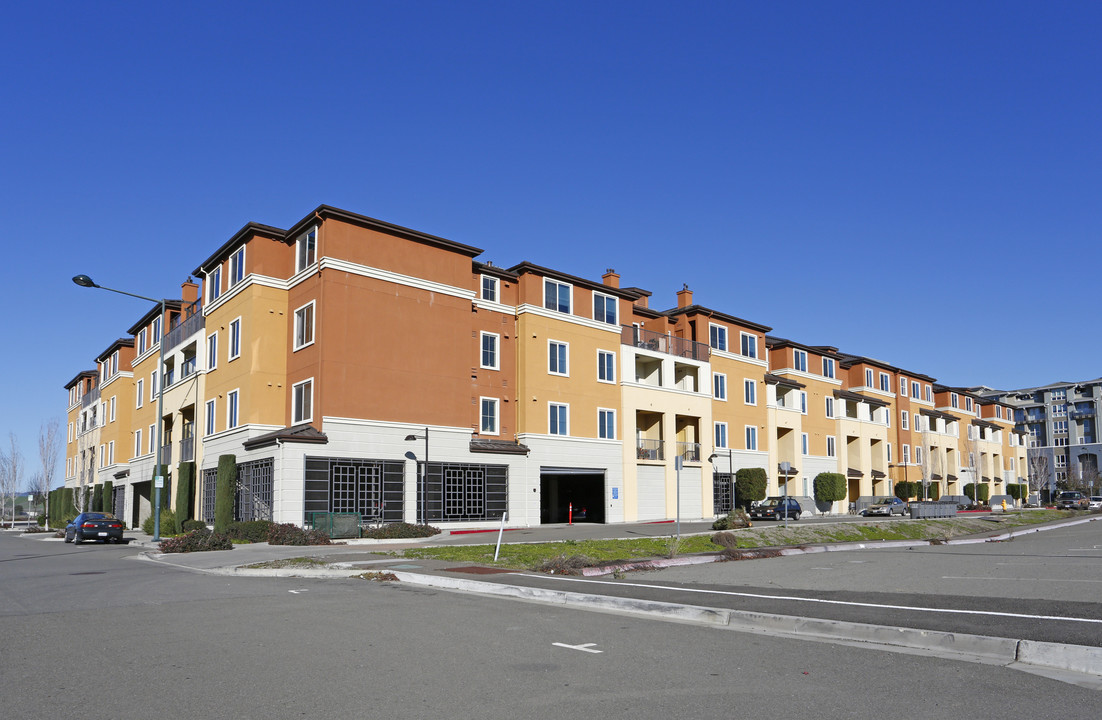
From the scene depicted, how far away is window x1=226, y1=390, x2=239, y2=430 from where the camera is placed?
37.3m

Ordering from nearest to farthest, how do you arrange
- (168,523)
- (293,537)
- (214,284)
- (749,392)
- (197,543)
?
(197,543) < (293,537) < (168,523) < (214,284) < (749,392)

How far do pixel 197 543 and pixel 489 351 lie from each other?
17962 mm

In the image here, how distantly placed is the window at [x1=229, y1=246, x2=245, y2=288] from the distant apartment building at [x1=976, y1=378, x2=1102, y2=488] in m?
115

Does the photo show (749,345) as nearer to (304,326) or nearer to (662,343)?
(662,343)

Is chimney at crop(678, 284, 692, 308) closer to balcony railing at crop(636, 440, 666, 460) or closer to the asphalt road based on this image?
balcony railing at crop(636, 440, 666, 460)

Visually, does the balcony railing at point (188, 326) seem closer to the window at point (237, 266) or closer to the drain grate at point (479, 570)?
the window at point (237, 266)

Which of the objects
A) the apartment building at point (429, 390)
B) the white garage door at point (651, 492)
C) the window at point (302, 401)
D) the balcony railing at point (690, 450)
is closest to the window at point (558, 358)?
the apartment building at point (429, 390)

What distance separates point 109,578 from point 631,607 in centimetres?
1253

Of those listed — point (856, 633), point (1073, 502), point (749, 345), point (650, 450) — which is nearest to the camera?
point (856, 633)

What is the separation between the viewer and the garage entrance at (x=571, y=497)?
47688mm

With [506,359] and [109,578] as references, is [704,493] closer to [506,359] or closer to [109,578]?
[506,359]

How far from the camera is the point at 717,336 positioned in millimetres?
55406

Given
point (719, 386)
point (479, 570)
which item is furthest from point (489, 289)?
point (479, 570)

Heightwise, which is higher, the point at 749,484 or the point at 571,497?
the point at 749,484
